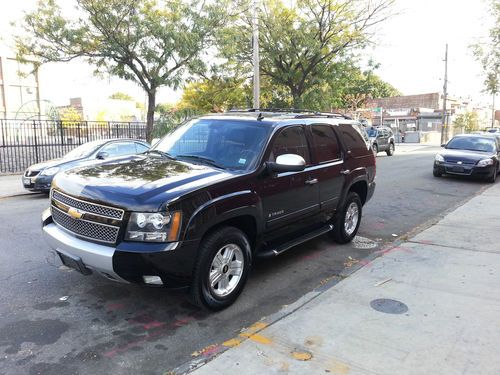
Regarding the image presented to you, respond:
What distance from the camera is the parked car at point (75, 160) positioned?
1016 centimetres

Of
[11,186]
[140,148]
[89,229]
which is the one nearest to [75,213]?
[89,229]

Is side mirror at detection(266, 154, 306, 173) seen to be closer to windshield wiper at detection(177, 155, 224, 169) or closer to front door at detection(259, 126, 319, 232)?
front door at detection(259, 126, 319, 232)

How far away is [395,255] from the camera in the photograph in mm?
5742

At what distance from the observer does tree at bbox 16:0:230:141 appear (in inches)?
562

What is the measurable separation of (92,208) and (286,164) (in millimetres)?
1878

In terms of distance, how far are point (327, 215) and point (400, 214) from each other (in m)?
3.62

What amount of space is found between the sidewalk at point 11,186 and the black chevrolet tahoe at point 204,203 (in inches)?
298

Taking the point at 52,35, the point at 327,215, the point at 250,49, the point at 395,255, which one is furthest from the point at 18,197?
the point at 250,49

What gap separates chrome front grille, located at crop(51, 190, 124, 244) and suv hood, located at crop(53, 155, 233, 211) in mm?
71

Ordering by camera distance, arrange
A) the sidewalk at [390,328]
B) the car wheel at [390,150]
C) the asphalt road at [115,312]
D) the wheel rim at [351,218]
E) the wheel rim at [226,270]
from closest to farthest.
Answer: the sidewalk at [390,328] < the asphalt road at [115,312] < the wheel rim at [226,270] < the wheel rim at [351,218] < the car wheel at [390,150]

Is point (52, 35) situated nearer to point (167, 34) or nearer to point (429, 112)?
point (167, 34)

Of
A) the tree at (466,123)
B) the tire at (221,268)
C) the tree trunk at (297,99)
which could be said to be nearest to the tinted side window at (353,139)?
the tire at (221,268)

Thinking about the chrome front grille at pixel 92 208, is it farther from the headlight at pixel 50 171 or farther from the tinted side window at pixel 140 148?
the tinted side window at pixel 140 148

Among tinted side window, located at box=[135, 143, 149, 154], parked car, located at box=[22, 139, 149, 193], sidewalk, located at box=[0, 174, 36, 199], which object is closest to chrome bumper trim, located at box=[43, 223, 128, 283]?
parked car, located at box=[22, 139, 149, 193]
